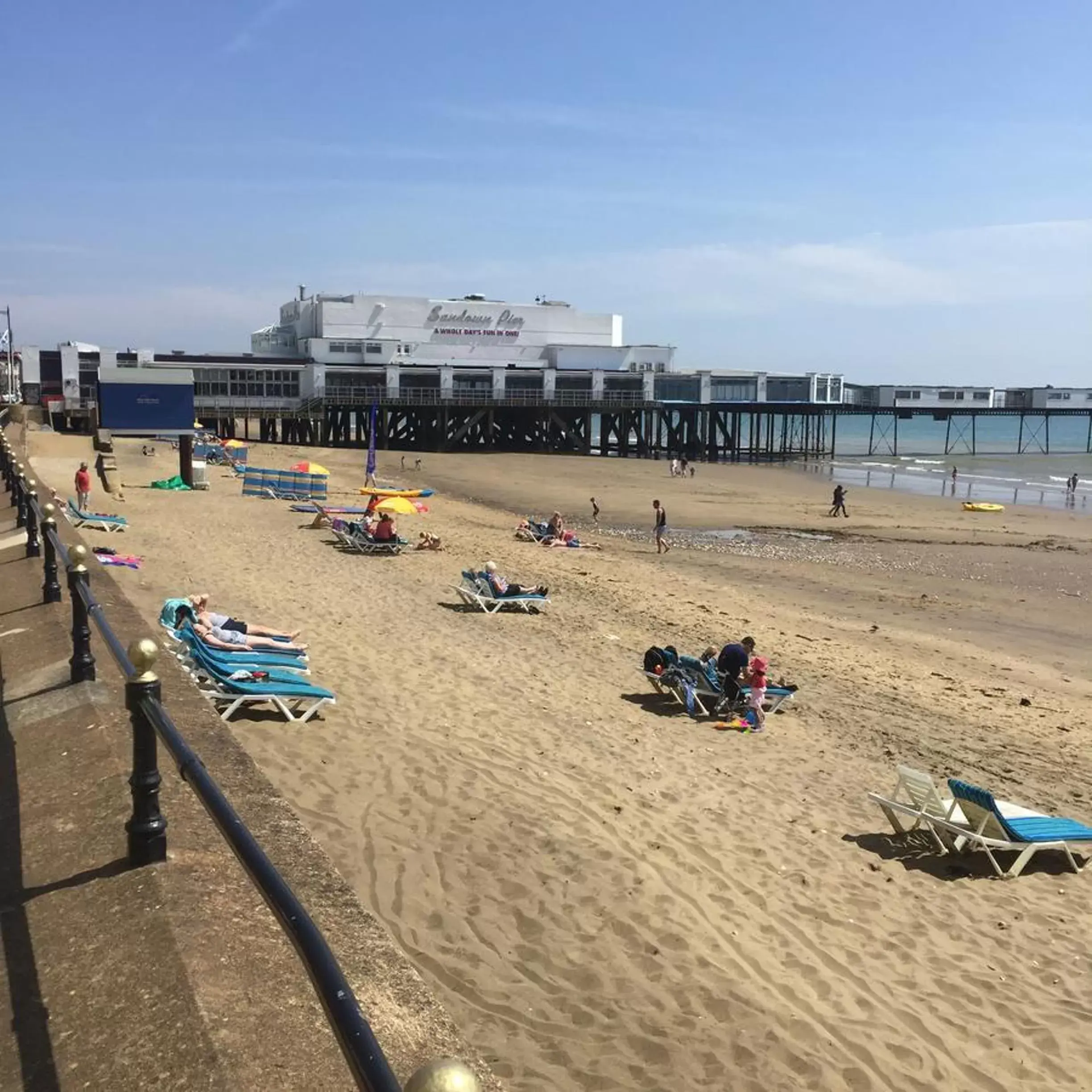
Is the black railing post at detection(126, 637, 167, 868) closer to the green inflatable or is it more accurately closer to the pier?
the green inflatable

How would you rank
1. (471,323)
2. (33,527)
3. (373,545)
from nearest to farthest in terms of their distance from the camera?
(33,527) < (373,545) < (471,323)

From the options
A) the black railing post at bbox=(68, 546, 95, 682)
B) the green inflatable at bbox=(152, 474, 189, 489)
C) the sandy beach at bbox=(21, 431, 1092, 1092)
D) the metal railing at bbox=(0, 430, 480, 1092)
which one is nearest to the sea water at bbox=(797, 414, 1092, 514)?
the sandy beach at bbox=(21, 431, 1092, 1092)

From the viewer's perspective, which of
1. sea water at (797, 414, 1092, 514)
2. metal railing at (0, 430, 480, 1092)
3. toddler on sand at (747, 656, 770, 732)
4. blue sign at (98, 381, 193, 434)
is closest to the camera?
metal railing at (0, 430, 480, 1092)

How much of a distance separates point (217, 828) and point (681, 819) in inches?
174

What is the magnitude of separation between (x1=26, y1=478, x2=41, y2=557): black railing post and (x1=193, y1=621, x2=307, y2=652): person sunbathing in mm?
1431

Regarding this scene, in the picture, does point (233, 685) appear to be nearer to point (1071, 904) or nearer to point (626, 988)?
point (626, 988)

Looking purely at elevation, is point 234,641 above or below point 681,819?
above

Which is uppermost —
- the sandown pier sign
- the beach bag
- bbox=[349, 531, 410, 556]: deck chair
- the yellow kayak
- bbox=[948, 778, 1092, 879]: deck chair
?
the sandown pier sign

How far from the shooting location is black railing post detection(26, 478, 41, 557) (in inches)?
335

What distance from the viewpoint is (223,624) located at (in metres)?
9.41

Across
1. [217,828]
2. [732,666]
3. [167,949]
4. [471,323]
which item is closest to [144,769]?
[217,828]

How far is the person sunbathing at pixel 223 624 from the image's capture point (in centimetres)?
912

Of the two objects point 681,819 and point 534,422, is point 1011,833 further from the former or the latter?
point 534,422

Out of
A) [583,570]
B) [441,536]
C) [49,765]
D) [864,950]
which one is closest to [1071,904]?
[864,950]
